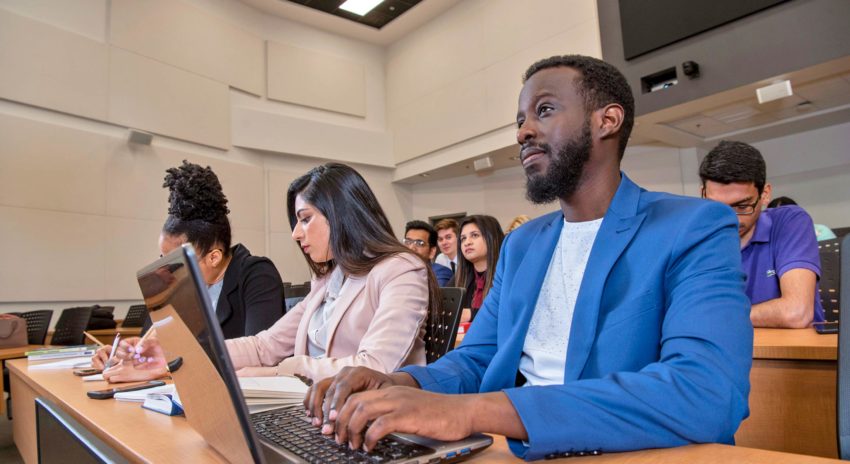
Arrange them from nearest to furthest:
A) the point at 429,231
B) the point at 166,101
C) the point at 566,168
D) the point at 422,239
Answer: the point at 566,168
the point at 422,239
the point at 429,231
the point at 166,101

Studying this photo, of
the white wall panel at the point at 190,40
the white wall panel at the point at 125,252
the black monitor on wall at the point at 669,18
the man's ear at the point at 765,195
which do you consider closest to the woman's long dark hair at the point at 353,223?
the man's ear at the point at 765,195

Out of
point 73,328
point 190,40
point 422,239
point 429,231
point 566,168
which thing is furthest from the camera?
point 190,40

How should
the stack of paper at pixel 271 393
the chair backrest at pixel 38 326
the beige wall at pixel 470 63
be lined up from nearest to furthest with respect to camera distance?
the stack of paper at pixel 271 393 → the chair backrest at pixel 38 326 → the beige wall at pixel 470 63

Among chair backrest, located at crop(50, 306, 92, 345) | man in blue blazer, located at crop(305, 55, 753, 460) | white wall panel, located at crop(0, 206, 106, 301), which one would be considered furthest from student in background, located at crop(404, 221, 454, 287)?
man in blue blazer, located at crop(305, 55, 753, 460)

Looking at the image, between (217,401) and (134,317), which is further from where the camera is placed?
(134,317)

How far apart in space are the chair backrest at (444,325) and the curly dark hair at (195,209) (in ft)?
3.36

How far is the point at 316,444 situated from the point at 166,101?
6.98m

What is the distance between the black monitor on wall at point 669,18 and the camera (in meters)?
4.97

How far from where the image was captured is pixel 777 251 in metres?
2.14

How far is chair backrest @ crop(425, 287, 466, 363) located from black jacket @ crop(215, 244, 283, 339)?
2.49 ft

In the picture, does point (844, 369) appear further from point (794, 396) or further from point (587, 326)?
point (794, 396)

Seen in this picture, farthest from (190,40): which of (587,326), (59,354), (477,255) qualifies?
(587,326)

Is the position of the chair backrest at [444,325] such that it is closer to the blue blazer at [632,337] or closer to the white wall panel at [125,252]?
the blue blazer at [632,337]

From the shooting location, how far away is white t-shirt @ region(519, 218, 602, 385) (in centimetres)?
104
